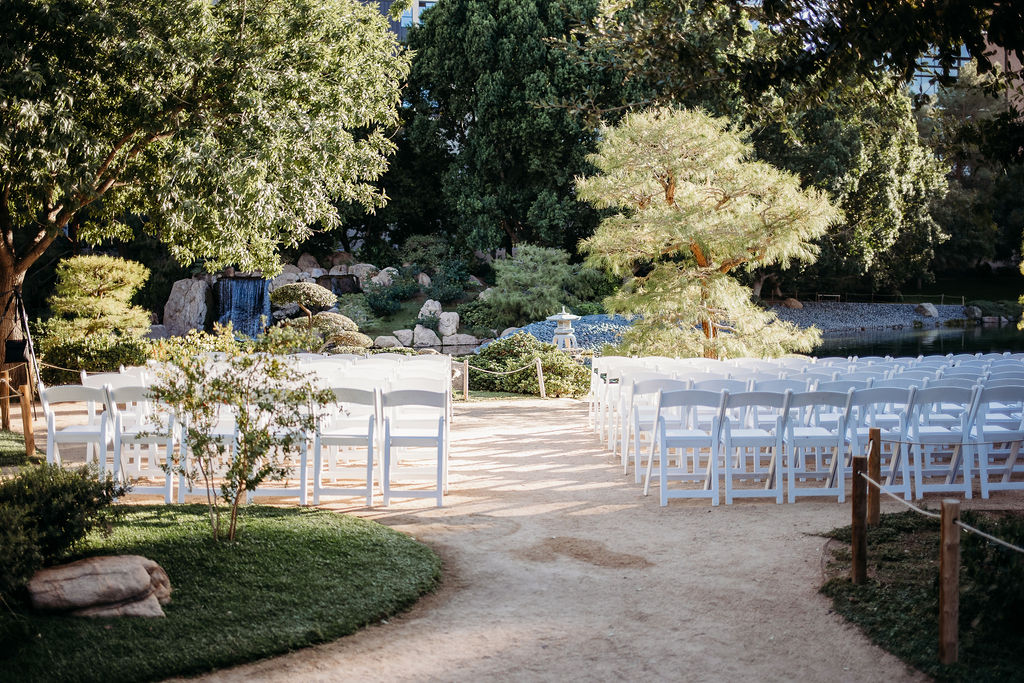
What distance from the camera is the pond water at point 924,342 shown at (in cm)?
3288

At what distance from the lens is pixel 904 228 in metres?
41.1

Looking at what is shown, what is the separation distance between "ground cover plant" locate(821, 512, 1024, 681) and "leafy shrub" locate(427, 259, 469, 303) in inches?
1108

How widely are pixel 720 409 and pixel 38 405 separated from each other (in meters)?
13.3

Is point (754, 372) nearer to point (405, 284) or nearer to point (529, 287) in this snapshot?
point (529, 287)

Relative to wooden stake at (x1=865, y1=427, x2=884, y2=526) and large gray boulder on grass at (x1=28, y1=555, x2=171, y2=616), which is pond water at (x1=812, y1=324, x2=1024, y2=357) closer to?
wooden stake at (x1=865, y1=427, x2=884, y2=526)

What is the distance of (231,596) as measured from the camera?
5.18m

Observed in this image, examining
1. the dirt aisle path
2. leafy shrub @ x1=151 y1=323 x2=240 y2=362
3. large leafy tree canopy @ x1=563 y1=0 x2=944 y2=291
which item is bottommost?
the dirt aisle path

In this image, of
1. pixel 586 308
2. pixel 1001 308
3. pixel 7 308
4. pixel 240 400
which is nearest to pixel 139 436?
pixel 240 400

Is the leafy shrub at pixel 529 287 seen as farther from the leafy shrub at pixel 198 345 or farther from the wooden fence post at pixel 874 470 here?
the leafy shrub at pixel 198 345

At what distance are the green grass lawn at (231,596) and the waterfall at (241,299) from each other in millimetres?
26141

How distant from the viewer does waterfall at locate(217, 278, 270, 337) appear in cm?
3209

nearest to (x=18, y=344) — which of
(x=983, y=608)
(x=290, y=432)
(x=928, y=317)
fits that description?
(x=290, y=432)

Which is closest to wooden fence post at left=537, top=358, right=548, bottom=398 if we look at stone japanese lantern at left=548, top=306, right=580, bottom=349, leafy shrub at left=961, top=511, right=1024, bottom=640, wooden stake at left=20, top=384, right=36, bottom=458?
stone japanese lantern at left=548, top=306, right=580, bottom=349

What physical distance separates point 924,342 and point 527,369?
23417 millimetres
